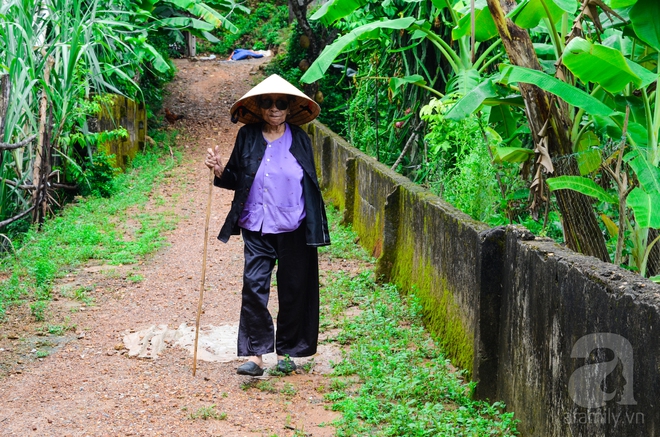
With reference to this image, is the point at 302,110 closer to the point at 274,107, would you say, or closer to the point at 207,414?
the point at 274,107

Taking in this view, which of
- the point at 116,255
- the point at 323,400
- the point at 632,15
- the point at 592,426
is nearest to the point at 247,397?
the point at 323,400

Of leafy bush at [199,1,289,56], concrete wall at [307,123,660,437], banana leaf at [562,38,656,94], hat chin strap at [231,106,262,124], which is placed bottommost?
concrete wall at [307,123,660,437]

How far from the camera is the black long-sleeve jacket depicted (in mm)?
5441

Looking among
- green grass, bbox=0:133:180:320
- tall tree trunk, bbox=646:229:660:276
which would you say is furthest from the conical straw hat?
green grass, bbox=0:133:180:320

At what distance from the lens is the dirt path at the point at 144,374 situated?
454 cm

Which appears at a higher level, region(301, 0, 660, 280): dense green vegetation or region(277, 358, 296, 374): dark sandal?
region(301, 0, 660, 280): dense green vegetation

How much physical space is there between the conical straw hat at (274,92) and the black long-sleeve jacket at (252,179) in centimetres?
12

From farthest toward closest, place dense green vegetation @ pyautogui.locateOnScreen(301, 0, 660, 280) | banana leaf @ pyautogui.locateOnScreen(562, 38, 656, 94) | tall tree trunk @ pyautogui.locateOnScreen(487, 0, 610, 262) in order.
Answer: tall tree trunk @ pyautogui.locateOnScreen(487, 0, 610, 262) < dense green vegetation @ pyautogui.locateOnScreen(301, 0, 660, 280) < banana leaf @ pyautogui.locateOnScreen(562, 38, 656, 94)

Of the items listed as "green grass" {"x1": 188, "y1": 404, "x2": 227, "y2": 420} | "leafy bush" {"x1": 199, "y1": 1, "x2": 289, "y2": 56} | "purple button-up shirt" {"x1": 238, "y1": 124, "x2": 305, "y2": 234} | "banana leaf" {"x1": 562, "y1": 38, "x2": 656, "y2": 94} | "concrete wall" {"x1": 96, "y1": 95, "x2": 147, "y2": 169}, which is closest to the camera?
"banana leaf" {"x1": 562, "y1": 38, "x2": 656, "y2": 94}

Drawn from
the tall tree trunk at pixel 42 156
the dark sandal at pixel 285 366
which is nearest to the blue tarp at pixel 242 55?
the tall tree trunk at pixel 42 156

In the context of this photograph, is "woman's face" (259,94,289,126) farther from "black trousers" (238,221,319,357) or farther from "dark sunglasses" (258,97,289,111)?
"black trousers" (238,221,319,357)

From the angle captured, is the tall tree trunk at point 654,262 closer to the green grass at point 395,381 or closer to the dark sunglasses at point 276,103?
the green grass at point 395,381

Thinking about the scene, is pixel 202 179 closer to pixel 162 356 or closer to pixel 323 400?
pixel 162 356

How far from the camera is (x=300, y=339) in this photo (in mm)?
A: 5570
